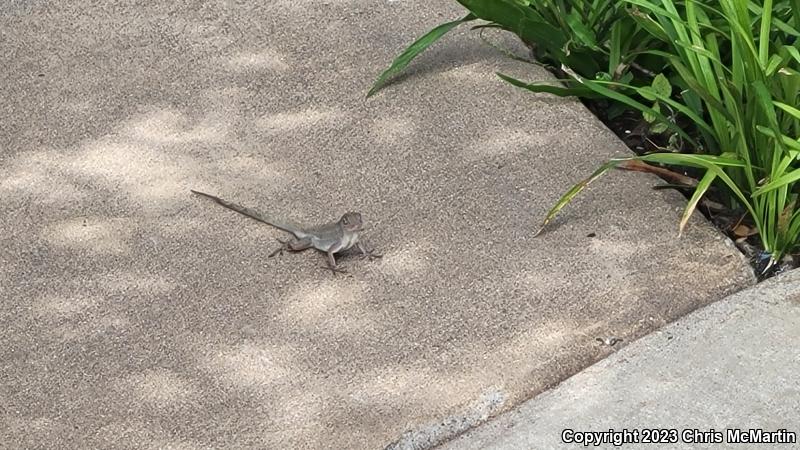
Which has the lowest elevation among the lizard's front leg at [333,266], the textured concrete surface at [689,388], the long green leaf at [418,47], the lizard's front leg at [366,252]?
the lizard's front leg at [333,266]

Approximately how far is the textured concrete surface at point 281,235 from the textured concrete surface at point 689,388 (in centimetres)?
9

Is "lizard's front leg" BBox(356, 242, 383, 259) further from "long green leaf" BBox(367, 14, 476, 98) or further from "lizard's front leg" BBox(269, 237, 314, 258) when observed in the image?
"long green leaf" BBox(367, 14, 476, 98)

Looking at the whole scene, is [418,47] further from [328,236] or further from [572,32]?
[328,236]

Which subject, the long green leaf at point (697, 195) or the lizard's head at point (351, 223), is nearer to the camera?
the long green leaf at point (697, 195)

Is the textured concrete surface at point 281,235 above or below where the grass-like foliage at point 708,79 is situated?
below

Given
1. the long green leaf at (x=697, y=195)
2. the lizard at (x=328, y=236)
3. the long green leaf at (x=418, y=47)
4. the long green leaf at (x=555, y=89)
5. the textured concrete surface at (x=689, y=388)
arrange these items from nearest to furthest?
the textured concrete surface at (x=689, y=388) → the long green leaf at (x=697, y=195) → the lizard at (x=328, y=236) → the long green leaf at (x=555, y=89) → the long green leaf at (x=418, y=47)

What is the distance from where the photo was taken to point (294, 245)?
4.34 m

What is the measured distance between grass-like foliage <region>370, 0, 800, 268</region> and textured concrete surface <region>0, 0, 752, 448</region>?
8.2 inches

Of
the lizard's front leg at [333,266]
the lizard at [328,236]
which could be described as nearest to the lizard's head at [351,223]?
the lizard at [328,236]

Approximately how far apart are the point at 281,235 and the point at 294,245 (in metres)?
0.13

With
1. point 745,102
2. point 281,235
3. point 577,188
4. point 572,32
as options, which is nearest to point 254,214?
point 281,235

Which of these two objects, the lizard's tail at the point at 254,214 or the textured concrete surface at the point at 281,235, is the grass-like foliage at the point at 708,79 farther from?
the lizard's tail at the point at 254,214

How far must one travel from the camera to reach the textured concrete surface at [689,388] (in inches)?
142

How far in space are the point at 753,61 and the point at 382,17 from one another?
1.84 m
